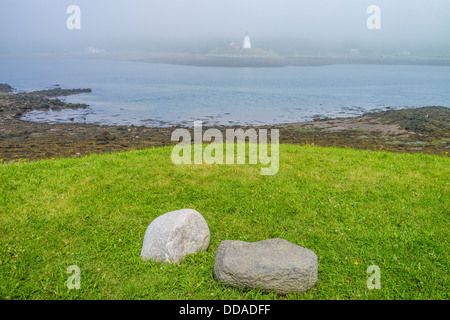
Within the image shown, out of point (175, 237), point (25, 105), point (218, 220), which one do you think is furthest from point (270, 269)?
point (25, 105)

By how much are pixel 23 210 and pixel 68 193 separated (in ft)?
5.12

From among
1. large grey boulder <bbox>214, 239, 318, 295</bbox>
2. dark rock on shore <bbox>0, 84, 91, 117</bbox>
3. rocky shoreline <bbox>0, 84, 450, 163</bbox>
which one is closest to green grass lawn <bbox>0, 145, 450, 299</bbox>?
large grey boulder <bbox>214, 239, 318, 295</bbox>

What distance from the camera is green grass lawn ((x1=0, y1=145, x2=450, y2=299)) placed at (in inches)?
277

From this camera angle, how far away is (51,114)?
43844 mm

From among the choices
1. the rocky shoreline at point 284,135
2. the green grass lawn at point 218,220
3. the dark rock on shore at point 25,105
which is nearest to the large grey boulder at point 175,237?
the green grass lawn at point 218,220

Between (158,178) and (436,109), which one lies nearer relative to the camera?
(158,178)

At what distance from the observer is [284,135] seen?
33.8 meters

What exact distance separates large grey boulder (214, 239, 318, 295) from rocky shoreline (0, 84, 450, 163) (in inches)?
797

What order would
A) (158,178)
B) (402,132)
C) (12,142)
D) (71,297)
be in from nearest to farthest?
(71,297) < (158,178) < (12,142) < (402,132)

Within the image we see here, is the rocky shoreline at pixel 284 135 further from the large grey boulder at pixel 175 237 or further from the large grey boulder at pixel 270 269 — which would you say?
the large grey boulder at pixel 270 269

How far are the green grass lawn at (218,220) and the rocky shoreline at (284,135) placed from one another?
13.0 m

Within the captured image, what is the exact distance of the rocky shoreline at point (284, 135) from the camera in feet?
86.5

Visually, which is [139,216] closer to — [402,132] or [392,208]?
[392,208]
